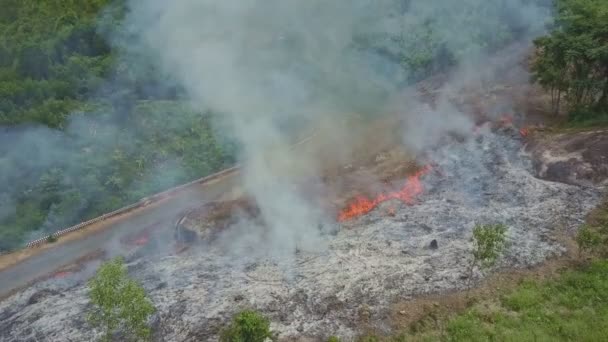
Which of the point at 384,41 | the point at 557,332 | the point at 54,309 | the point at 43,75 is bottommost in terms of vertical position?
the point at 557,332

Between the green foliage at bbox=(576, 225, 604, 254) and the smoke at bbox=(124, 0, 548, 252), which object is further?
the smoke at bbox=(124, 0, 548, 252)

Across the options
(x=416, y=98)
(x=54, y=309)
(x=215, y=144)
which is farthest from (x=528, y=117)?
(x=54, y=309)

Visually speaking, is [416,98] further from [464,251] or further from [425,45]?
[464,251]

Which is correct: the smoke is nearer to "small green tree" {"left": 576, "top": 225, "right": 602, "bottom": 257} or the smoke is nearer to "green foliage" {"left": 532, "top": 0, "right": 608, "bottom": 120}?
"green foliage" {"left": 532, "top": 0, "right": 608, "bottom": 120}

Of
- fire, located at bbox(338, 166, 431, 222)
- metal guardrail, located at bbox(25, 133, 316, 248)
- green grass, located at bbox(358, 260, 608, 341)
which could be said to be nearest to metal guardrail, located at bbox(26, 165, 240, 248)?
metal guardrail, located at bbox(25, 133, 316, 248)

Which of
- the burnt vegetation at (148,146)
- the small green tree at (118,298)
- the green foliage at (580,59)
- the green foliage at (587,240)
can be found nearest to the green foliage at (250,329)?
the burnt vegetation at (148,146)

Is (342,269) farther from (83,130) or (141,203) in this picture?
(83,130)

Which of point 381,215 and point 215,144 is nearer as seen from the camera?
point 381,215
